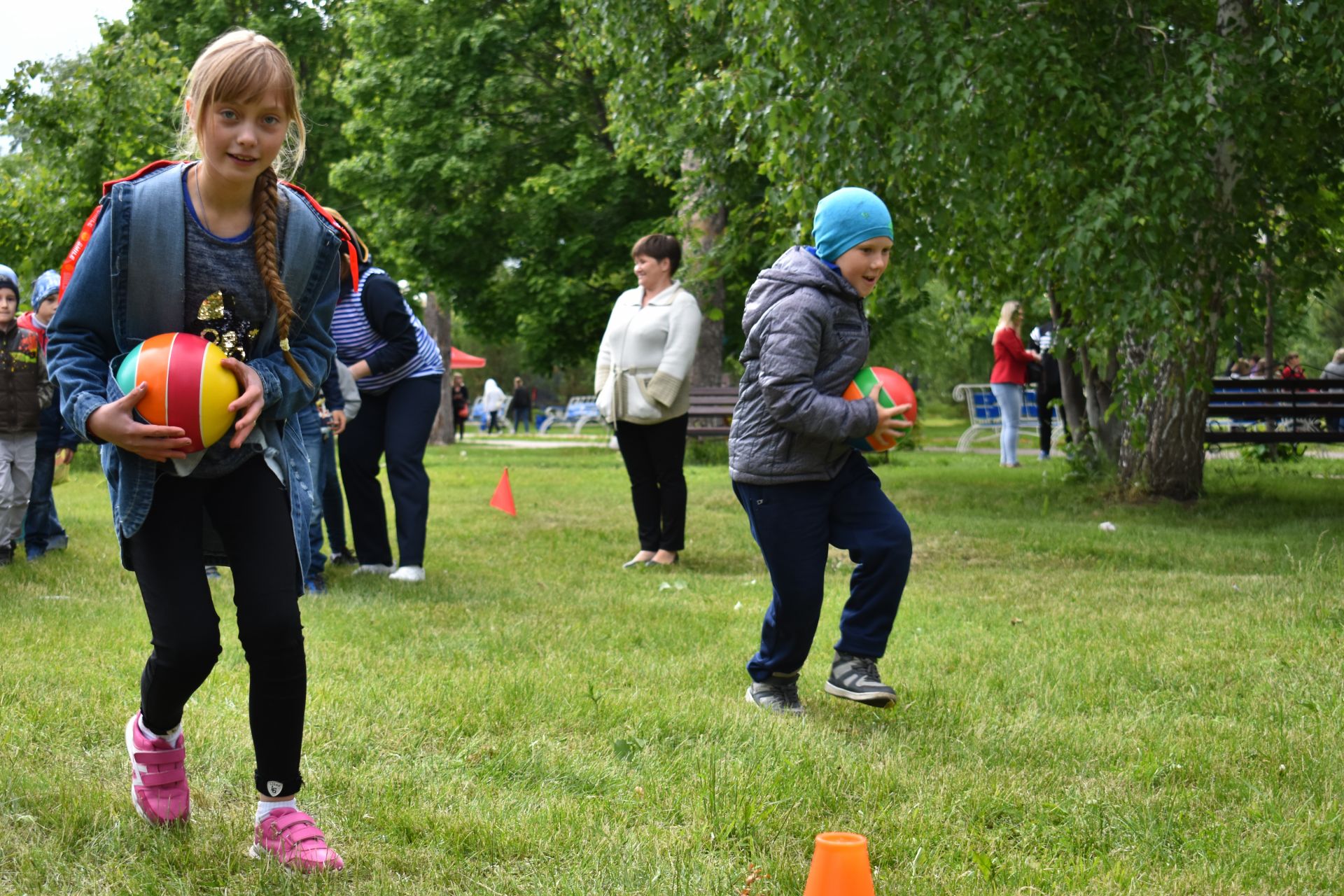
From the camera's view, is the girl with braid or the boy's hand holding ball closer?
the girl with braid

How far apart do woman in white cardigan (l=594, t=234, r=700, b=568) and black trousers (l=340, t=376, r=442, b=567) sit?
1292 millimetres

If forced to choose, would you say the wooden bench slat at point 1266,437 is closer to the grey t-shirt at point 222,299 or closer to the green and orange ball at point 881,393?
the green and orange ball at point 881,393

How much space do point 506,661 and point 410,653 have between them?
16.6 inches

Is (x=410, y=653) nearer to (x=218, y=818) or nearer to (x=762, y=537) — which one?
(x=762, y=537)

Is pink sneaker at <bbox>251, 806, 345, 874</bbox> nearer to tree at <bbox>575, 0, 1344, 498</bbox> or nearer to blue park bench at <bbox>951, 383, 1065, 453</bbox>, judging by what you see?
tree at <bbox>575, 0, 1344, 498</bbox>

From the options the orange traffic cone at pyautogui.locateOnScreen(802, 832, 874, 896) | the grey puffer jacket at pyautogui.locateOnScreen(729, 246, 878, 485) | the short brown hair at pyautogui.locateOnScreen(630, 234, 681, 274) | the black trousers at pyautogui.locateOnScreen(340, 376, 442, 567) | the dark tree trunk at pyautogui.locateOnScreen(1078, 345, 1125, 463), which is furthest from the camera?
the dark tree trunk at pyautogui.locateOnScreen(1078, 345, 1125, 463)

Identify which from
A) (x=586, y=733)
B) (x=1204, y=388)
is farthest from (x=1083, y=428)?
(x=586, y=733)

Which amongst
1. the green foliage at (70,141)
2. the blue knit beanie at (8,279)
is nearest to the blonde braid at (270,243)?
the blue knit beanie at (8,279)

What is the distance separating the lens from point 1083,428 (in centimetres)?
1391

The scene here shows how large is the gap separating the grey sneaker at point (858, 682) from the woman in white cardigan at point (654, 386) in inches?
153

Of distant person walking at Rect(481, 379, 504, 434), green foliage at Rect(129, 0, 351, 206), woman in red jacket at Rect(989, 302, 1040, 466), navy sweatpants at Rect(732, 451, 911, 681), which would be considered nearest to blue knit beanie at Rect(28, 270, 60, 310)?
navy sweatpants at Rect(732, 451, 911, 681)

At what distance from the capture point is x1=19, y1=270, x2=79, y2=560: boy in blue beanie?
886 centimetres

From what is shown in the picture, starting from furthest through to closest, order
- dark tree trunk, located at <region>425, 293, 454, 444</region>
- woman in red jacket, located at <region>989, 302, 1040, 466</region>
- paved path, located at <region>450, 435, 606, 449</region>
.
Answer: paved path, located at <region>450, 435, 606, 449</region>
dark tree trunk, located at <region>425, 293, 454, 444</region>
woman in red jacket, located at <region>989, 302, 1040, 466</region>

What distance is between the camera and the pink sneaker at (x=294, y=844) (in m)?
3.18
